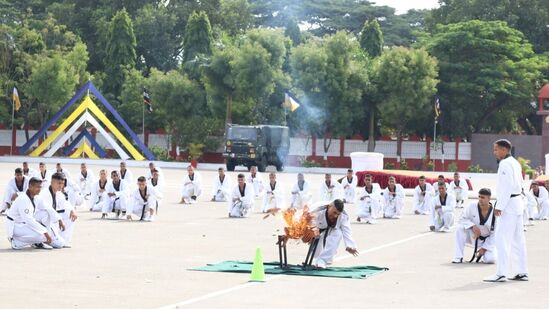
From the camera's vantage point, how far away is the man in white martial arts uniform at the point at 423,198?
31.4 metres

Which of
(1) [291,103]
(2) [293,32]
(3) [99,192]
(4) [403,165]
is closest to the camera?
(3) [99,192]

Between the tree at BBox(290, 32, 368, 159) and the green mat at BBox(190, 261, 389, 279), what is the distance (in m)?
47.4

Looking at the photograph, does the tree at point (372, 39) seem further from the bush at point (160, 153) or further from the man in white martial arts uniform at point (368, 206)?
the man in white martial arts uniform at point (368, 206)

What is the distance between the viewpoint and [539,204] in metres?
30.9

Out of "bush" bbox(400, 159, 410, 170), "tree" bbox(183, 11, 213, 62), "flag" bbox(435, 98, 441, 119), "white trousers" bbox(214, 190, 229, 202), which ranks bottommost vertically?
"white trousers" bbox(214, 190, 229, 202)

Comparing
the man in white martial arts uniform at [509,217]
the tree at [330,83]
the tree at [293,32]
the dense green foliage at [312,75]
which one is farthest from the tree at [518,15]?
the man in white martial arts uniform at [509,217]

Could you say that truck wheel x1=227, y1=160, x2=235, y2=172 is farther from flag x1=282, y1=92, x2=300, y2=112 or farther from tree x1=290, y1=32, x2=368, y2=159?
tree x1=290, y1=32, x2=368, y2=159

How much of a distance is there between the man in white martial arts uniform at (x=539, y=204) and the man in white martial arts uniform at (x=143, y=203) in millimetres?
9685

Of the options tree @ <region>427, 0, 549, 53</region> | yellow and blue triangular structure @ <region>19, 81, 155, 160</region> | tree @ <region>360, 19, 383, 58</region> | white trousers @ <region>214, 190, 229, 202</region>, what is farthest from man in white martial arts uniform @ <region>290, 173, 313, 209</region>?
tree @ <region>360, 19, 383, 58</region>

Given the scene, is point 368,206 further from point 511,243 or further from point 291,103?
point 291,103

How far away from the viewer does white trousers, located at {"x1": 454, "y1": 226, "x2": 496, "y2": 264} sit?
17.9 m

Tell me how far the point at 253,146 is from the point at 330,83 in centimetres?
772

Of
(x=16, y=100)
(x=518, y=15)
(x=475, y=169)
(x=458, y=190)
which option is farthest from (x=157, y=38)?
(x=458, y=190)

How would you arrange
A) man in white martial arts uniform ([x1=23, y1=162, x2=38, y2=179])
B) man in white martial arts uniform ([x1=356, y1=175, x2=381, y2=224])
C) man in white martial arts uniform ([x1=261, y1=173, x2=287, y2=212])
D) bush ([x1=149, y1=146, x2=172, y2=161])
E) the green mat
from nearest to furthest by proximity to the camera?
the green mat < man in white martial arts uniform ([x1=356, y1=175, x2=381, y2=224]) < man in white martial arts uniform ([x1=23, y1=162, x2=38, y2=179]) < man in white martial arts uniform ([x1=261, y1=173, x2=287, y2=212]) < bush ([x1=149, y1=146, x2=172, y2=161])
